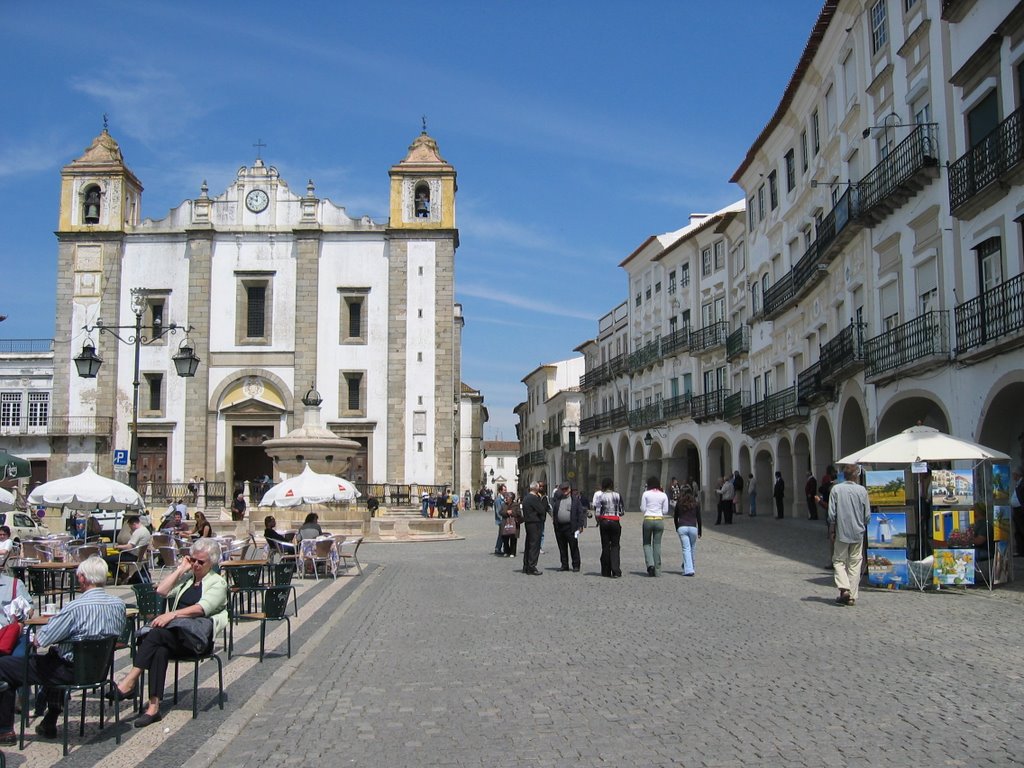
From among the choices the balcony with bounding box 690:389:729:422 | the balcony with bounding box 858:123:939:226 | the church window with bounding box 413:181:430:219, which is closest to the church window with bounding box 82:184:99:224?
the church window with bounding box 413:181:430:219

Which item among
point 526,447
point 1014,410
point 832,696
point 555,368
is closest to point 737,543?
point 1014,410

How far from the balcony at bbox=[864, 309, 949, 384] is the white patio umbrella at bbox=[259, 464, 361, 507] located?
11.5 m

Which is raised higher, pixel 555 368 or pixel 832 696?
pixel 555 368

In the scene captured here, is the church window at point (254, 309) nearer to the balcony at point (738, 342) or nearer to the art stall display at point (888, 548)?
the balcony at point (738, 342)

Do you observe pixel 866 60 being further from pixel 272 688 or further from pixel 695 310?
pixel 695 310

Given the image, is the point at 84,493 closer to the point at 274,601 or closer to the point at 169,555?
the point at 169,555

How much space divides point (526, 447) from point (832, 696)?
9172 centimetres

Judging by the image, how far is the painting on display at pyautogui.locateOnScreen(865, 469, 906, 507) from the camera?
1490 cm

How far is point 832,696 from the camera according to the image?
7797mm

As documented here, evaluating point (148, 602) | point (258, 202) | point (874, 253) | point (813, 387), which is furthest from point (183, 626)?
point (258, 202)

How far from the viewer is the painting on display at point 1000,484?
14766 millimetres

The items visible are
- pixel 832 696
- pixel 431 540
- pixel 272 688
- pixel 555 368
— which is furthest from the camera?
pixel 555 368

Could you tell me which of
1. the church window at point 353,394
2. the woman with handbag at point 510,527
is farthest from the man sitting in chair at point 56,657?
the church window at point 353,394

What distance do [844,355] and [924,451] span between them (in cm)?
1132
